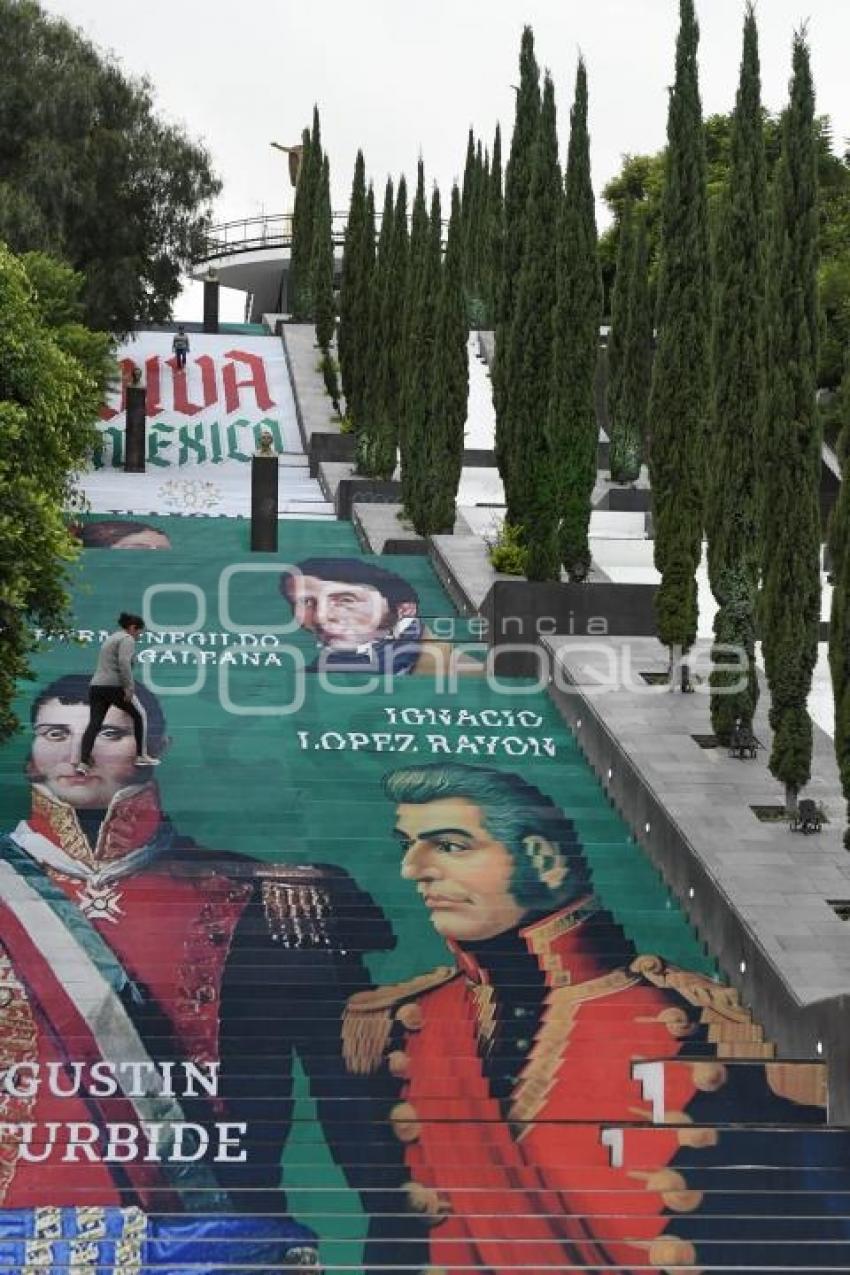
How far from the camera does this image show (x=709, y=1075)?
13.9m

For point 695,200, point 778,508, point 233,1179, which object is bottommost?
point 233,1179

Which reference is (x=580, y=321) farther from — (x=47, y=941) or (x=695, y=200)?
(x=47, y=941)

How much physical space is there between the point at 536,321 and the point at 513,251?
1.84 m

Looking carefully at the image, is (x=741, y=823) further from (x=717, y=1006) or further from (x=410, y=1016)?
(x=410, y=1016)

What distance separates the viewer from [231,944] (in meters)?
16.0

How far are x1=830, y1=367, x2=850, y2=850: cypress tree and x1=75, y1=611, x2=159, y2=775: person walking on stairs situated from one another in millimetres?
6089

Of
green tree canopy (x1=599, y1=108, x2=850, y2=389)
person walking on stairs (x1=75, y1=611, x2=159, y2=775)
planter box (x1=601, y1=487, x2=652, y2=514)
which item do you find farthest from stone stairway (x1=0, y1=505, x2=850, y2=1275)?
green tree canopy (x1=599, y1=108, x2=850, y2=389)

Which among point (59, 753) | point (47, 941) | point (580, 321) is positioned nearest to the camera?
point (47, 941)

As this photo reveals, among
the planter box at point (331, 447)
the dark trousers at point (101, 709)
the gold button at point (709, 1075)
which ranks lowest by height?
the gold button at point (709, 1075)

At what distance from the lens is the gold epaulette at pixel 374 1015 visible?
14.5 metres

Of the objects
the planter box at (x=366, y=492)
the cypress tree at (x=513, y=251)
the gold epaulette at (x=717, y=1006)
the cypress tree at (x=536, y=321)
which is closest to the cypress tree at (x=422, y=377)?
the planter box at (x=366, y=492)

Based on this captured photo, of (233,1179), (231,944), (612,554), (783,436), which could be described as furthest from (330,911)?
(612,554)

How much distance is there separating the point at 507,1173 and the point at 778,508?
21.6ft

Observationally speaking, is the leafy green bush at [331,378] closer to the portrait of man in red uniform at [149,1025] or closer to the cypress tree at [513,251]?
the cypress tree at [513,251]
